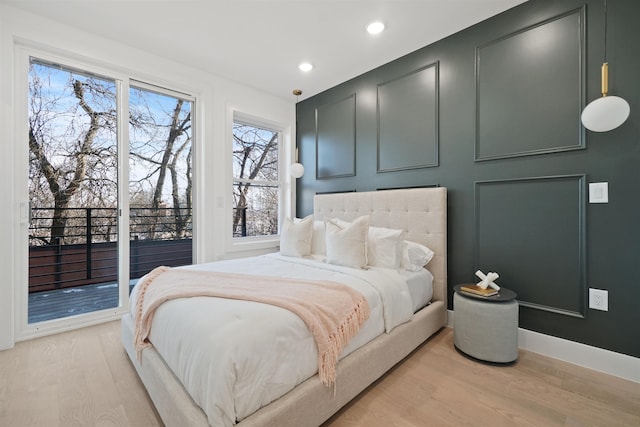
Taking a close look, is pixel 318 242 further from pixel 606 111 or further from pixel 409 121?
pixel 606 111

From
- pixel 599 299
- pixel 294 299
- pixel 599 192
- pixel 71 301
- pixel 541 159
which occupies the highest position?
pixel 541 159

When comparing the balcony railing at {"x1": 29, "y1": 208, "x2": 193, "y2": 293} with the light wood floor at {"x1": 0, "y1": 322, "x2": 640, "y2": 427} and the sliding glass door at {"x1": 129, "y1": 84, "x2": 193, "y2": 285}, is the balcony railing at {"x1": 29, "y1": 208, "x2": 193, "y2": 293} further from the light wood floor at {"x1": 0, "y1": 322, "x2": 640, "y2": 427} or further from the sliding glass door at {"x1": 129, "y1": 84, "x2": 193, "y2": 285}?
the light wood floor at {"x1": 0, "y1": 322, "x2": 640, "y2": 427}

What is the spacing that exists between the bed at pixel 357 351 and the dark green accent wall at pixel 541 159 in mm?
190

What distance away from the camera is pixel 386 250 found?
2.28m

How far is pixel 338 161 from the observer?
357 cm

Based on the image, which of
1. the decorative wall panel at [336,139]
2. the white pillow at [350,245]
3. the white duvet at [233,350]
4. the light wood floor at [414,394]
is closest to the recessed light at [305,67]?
the decorative wall panel at [336,139]

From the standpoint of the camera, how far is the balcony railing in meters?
2.67

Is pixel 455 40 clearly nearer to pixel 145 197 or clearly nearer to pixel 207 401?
pixel 207 401

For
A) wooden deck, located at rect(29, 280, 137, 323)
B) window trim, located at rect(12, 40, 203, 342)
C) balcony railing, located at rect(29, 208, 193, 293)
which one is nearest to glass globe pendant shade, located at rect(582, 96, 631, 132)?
window trim, located at rect(12, 40, 203, 342)

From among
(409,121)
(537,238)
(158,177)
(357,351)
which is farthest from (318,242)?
(158,177)

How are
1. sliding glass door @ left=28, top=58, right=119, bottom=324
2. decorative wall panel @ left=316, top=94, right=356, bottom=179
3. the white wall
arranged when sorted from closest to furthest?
the white wall, sliding glass door @ left=28, top=58, right=119, bottom=324, decorative wall panel @ left=316, top=94, right=356, bottom=179

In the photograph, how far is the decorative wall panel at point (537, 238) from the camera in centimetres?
192

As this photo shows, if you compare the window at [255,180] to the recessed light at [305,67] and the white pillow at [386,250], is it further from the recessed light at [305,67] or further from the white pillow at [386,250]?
the white pillow at [386,250]

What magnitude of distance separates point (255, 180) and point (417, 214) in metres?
2.31
